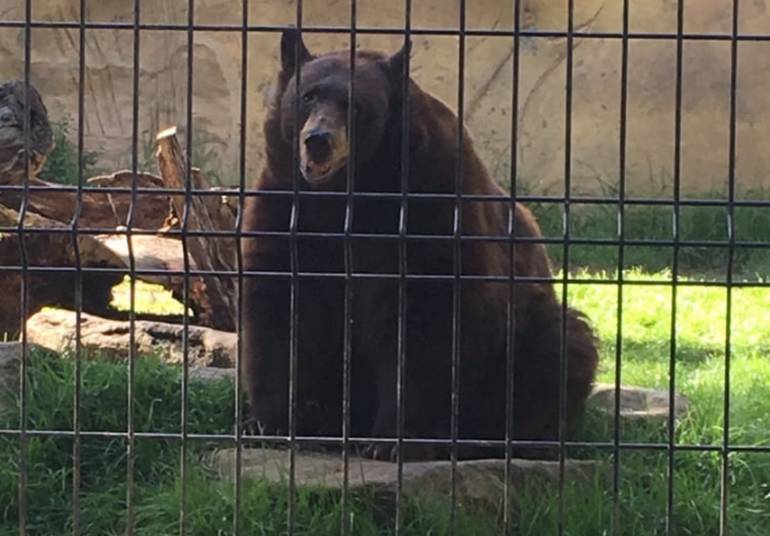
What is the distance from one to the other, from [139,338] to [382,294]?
1625 millimetres

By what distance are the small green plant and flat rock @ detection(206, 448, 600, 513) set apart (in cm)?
654

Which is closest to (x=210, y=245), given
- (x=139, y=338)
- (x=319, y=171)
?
(x=139, y=338)

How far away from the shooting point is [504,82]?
12.1 m

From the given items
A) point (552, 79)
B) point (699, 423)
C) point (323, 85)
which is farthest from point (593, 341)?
point (552, 79)

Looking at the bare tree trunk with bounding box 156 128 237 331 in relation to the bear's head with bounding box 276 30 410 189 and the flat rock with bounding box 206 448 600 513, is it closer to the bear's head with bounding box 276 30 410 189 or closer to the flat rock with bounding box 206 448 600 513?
the bear's head with bounding box 276 30 410 189

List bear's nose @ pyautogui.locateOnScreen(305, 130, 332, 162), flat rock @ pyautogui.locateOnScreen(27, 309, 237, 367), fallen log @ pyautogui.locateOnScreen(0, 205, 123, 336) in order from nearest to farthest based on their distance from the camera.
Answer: bear's nose @ pyautogui.locateOnScreen(305, 130, 332, 162)
flat rock @ pyautogui.locateOnScreen(27, 309, 237, 367)
fallen log @ pyautogui.locateOnScreen(0, 205, 123, 336)

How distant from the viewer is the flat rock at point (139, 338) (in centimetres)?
608

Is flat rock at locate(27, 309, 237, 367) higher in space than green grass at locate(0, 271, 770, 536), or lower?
higher

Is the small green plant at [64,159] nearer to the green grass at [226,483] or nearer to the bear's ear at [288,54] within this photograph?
the green grass at [226,483]

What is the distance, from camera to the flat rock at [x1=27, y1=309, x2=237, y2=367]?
6078 millimetres

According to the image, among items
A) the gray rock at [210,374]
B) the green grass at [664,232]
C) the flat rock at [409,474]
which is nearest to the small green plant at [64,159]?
the green grass at [664,232]

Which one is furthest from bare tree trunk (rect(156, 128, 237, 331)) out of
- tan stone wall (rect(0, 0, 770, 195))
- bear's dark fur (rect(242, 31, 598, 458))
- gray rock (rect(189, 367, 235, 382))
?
tan stone wall (rect(0, 0, 770, 195))

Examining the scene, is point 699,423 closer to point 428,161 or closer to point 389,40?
point 428,161

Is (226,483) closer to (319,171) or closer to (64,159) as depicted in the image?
(319,171)
